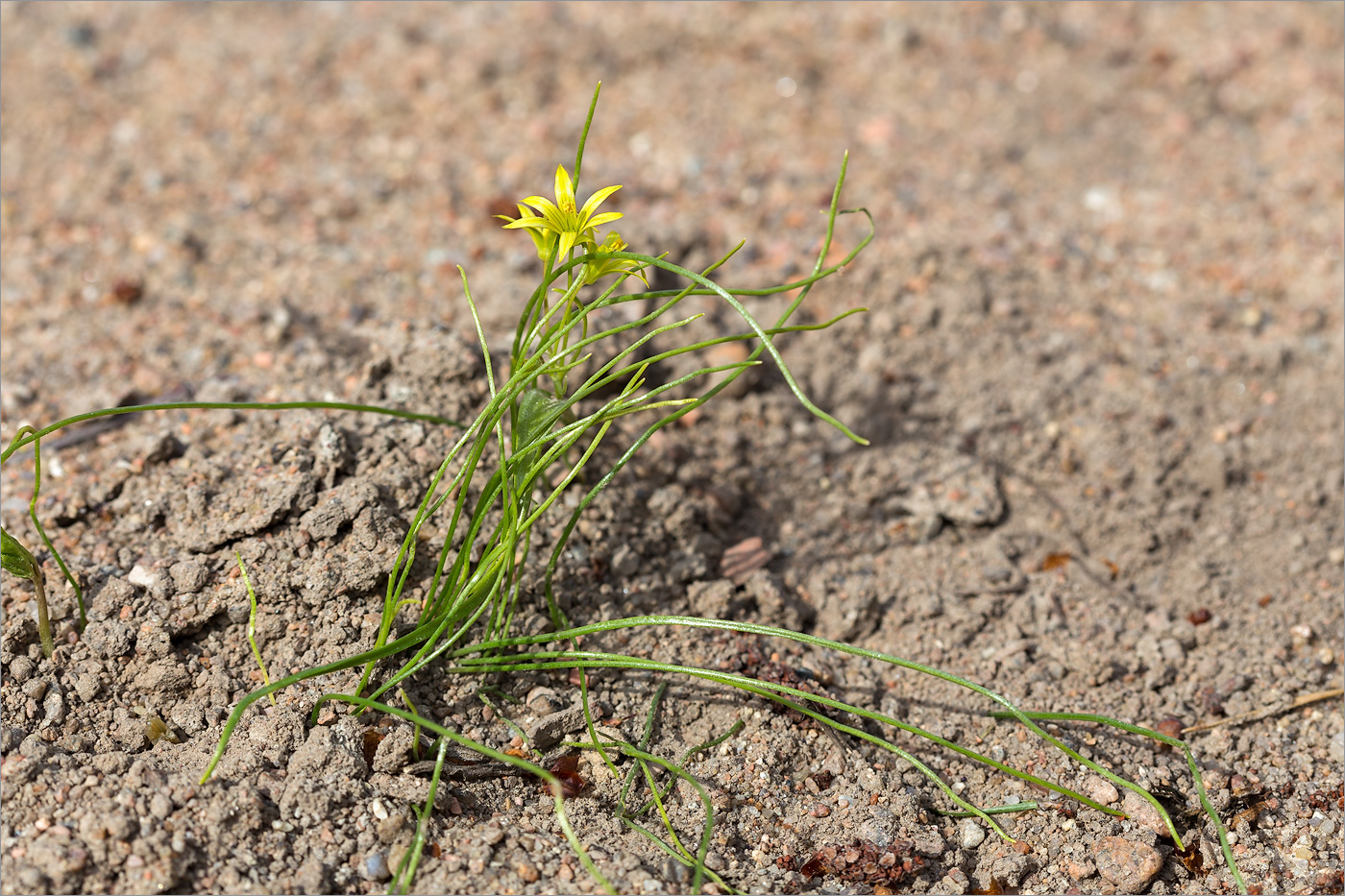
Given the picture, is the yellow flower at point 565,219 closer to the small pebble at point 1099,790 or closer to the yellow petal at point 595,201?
the yellow petal at point 595,201

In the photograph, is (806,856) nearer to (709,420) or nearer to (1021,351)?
(709,420)

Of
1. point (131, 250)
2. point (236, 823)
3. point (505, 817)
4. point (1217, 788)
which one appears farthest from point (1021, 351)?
point (131, 250)

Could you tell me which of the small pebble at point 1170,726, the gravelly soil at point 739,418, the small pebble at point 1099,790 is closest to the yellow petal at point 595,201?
the gravelly soil at point 739,418

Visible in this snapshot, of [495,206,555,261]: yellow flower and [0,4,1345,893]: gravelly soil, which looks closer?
[495,206,555,261]: yellow flower

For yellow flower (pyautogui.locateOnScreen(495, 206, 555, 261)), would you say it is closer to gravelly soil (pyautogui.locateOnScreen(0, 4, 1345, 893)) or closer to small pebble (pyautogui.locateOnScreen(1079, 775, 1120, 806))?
gravelly soil (pyautogui.locateOnScreen(0, 4, 1345, 893))

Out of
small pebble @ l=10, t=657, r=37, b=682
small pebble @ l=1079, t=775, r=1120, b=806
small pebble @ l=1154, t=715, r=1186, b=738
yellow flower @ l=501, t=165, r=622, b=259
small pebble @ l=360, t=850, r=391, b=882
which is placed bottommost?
small pebble @ l=360, t=850, r=391, b=882

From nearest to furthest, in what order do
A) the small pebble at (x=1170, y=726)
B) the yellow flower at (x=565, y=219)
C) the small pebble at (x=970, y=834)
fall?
1. the yellow flower at (x=565, y=219)
2. the small pebble at (x=970, y=834)
3. the small pebble at (x=1170, y=726)

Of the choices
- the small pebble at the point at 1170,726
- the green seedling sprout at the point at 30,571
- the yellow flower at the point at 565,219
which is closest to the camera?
the yellow flower at the point at 565,219

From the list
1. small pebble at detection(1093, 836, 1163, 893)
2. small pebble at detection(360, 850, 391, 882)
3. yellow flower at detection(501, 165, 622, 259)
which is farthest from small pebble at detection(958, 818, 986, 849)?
yellow flower at detection(501, 165, 622, 259)
